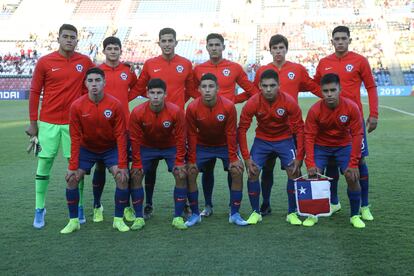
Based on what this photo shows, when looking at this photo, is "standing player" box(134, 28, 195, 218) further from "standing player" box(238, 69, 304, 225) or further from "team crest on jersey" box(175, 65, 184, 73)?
"standing player" box(238, 69, 304, 225)

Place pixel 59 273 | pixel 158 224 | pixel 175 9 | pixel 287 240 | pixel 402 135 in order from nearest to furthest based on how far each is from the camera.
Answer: pixel 59 273 → pixel 287 240 → pixel 158 224 → pixel 402 135 → pixel 175 9

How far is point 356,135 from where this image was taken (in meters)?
5.01

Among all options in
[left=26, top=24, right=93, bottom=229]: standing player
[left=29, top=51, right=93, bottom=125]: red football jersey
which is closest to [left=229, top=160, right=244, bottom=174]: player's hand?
[left=26, top=24, right=93, bottom=229]: standing player

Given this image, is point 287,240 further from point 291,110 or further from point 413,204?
point 413,204

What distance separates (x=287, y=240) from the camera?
14.6ft

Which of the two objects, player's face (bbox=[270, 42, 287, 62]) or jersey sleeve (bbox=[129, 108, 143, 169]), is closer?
jersey sleeve (bbox=[129, 108, 143, 169])

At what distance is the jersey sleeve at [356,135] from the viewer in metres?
4.98

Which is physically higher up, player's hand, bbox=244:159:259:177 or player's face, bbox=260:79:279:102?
player's face, bbox=260:79:279:102

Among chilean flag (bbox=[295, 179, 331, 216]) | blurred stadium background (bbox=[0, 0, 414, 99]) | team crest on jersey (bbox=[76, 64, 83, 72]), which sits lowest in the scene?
chilean flag (bbox=[295, 179, 331, 216])

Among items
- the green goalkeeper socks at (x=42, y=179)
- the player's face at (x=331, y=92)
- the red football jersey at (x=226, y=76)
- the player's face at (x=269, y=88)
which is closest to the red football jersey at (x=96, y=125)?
the green goalkeeper socks at (x=42, y=179)

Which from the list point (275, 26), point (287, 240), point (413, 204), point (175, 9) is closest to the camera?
point (287, 240)

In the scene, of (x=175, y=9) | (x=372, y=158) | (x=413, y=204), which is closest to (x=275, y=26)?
(x=175, y=9)

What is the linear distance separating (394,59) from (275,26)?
32.3ft

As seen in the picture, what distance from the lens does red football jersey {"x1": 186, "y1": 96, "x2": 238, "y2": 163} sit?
5188mm
